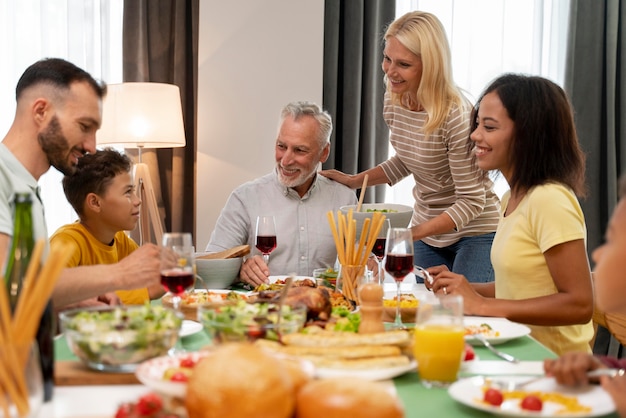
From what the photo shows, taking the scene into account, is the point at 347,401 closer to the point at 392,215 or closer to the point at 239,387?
the point at 239,387

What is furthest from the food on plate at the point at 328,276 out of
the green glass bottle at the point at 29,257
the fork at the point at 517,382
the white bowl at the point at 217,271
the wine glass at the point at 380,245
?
the green glass bottle at the point at 29,257

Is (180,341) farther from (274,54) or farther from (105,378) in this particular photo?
(274,54)

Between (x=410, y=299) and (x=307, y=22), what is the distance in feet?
7.36

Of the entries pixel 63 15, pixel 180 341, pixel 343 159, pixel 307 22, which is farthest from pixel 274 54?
pixel 180 341

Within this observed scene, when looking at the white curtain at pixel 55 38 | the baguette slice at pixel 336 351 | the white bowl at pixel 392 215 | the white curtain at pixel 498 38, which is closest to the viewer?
the baguette slice at pixel 336 351

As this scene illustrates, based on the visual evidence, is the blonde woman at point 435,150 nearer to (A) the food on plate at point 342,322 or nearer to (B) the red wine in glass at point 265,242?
(B) the red wine in glass at point 265,242

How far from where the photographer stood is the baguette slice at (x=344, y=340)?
4.09 ft

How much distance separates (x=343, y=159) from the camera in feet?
13.9

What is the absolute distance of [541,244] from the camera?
192 centimetres

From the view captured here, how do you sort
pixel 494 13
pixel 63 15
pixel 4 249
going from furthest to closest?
pixel 494 13 < pixel 63 15 < pixel 4 249

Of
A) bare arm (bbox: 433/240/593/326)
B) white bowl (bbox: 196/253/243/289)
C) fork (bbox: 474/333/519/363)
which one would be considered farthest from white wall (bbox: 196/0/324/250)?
fork (bbox: 474/333/519/363)

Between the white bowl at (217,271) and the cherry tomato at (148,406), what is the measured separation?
4.42 ft

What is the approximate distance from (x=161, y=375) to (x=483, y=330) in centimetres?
81

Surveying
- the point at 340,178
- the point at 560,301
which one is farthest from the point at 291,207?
the point at 560,301
